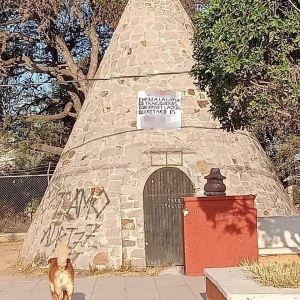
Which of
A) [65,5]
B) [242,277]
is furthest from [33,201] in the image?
[242,277]

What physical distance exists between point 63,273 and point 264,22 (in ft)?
12.5

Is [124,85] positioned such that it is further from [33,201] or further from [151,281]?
[33,201]

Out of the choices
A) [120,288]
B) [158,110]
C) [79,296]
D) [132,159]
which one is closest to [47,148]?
[158,110]

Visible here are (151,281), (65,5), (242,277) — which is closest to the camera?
(242,277)

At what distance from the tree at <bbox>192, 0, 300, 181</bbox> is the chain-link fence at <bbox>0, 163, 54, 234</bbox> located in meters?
14.8

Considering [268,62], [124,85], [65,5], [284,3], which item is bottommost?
[268,62]

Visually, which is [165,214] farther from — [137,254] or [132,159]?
[132,159]

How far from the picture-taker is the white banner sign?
12.5 meters

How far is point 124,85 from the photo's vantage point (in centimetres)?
1293

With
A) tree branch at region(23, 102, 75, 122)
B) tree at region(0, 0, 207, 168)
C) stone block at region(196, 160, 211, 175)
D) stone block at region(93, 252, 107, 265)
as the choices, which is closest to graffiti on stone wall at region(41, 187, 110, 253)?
stone block at region(93, 252, 107, 265)

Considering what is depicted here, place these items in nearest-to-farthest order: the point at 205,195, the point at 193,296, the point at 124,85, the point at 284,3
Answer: the point at 284,3 < the point at 193,296 < the point at 205,195 < the point at 124,85

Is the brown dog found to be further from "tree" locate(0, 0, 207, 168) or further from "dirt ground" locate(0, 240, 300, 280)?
"tree" locate(0, 0, 207, 168)

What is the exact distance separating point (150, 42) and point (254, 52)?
7.46m

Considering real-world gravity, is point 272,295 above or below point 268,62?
below
